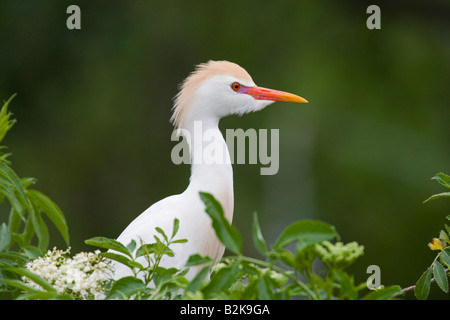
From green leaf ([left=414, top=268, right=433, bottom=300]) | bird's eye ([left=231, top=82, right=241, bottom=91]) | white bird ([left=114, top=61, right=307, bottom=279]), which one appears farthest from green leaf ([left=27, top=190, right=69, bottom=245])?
bird's eye ([left=231, top=82, right=241, bottom=91])

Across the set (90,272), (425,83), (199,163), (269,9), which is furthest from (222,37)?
(90,272)

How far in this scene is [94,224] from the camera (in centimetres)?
874

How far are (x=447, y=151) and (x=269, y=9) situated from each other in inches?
118

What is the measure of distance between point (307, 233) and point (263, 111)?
807 cm

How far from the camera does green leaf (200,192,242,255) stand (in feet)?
3.08

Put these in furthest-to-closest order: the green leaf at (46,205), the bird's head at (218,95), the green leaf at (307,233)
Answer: the bird's head at (218,95) < the green leaf at (46,205) < the green leaf at (307,233)

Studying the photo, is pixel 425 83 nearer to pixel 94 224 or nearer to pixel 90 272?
pixel 94 224

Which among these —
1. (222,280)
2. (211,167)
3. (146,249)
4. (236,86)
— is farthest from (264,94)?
(222,280)

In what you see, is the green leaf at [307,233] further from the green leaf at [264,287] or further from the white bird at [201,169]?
the white bird at [201,169]

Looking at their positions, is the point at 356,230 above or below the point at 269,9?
below

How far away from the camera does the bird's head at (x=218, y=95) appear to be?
9.31ft

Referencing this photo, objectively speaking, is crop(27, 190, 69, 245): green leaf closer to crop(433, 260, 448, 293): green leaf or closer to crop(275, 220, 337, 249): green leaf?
crop(433, 260, 448, 293): green leaf

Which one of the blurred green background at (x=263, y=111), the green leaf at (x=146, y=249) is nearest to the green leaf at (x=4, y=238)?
the green leaf at (x=146, y=249)

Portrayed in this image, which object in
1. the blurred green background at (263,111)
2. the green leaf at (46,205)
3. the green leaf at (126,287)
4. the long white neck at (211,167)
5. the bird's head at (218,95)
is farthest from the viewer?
the blurred green background at (263,111)
